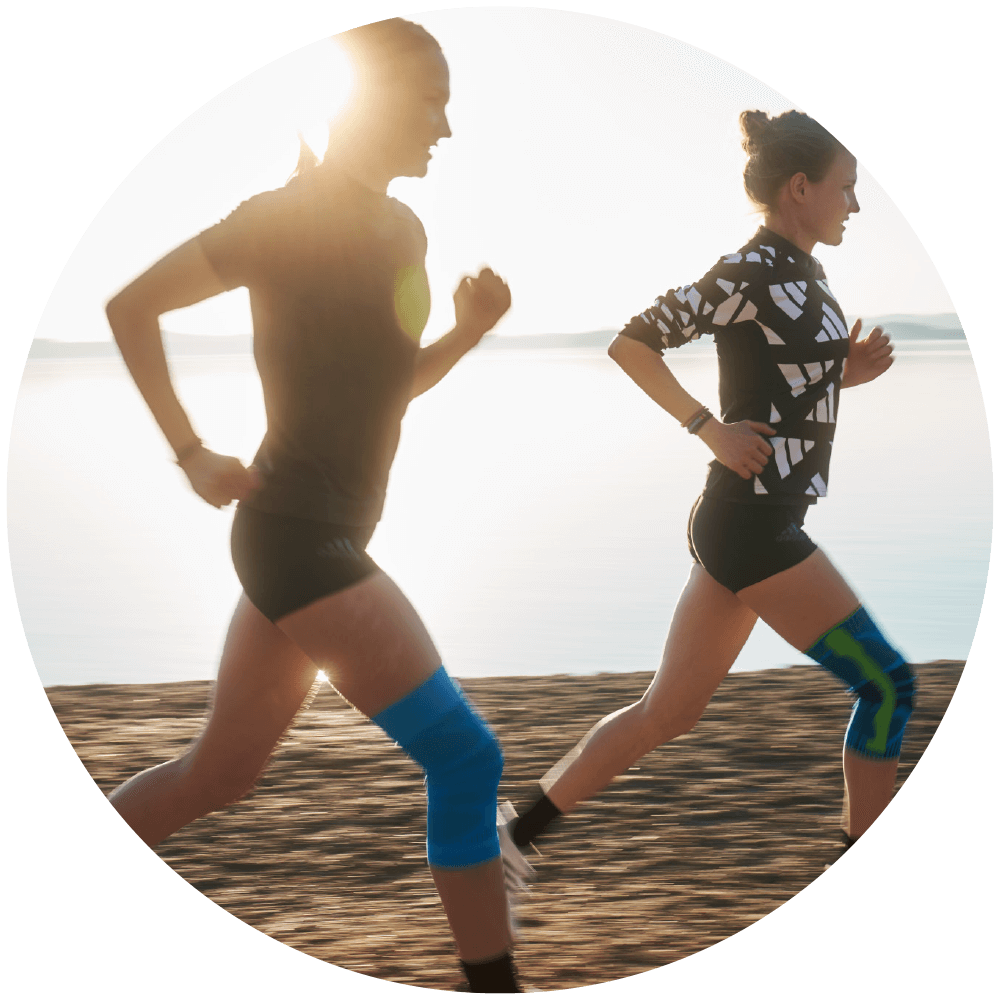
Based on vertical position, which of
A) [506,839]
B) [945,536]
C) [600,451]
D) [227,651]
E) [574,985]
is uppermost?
[600,451]

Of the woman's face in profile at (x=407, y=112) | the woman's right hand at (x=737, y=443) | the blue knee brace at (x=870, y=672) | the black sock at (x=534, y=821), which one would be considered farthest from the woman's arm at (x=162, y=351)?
the blue knee brace at (x=870, y=672)

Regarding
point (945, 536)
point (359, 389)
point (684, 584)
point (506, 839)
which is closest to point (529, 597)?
point (684, 584)

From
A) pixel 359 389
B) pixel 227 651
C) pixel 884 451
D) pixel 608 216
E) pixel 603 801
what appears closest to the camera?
pixel 359 389

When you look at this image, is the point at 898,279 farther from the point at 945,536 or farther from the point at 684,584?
the point at 684,584

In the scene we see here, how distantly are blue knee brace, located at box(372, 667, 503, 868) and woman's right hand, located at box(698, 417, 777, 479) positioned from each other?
2.70 feet

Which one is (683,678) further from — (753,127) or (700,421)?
(753,127)

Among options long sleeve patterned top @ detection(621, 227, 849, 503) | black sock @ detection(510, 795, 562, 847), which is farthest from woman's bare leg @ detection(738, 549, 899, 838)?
black sock @ detection(510, 795, 562, 847)

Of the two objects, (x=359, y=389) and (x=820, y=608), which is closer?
(x=359, y=389)

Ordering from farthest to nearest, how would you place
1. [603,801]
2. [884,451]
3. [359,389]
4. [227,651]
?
1. [603,801]
2. [884,451]
3. [227,651]
4. [359,389]

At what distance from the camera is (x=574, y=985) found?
3049 mm

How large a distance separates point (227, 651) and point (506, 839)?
3.32ft

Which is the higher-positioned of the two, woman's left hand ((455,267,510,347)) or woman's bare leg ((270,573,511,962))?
woman's left hand ((455,267,510,347))

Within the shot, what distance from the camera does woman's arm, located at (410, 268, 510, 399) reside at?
2.72 meters

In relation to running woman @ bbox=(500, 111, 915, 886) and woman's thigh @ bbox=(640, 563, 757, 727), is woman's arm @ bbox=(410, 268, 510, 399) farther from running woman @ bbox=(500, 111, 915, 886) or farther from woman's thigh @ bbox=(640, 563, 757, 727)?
woman's thigh @ bbox=(640, 563, 757, 727)
